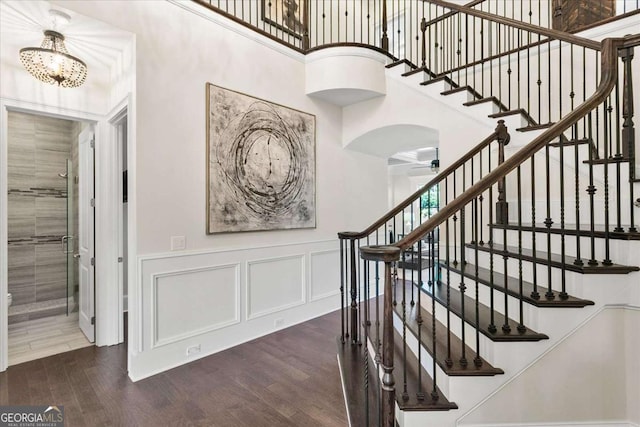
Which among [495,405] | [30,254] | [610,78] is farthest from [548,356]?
[30,254]

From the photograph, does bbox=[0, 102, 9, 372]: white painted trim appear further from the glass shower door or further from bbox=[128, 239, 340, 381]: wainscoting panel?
the glass shower door

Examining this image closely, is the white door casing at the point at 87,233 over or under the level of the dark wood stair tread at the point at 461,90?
under

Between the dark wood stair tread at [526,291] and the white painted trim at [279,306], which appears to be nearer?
the dark wood stair tread at [526,291]

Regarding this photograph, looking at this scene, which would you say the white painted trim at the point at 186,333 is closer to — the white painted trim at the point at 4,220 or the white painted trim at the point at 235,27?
the white painted trim at the point at 4,220

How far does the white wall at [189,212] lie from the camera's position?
2533mm

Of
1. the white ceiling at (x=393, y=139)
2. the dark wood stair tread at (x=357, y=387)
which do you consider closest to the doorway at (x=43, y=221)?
the dark wood stair tread at (x=357, y=387)

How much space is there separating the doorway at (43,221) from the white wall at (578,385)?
429 centimetres

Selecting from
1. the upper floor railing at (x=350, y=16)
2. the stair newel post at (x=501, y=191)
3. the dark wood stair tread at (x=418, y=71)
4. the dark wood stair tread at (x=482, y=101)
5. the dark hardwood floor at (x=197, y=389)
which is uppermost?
the upper floor railing at (x=350, y=16)

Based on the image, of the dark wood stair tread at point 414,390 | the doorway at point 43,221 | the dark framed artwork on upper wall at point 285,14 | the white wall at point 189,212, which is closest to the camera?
the dark wood stair tread at point 414,390

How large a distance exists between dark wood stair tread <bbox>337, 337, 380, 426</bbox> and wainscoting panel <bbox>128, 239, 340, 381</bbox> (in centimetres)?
105

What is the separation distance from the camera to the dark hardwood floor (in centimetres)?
201

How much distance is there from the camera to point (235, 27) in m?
3.14

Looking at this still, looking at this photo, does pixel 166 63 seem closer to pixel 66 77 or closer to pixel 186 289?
pixel 66 77

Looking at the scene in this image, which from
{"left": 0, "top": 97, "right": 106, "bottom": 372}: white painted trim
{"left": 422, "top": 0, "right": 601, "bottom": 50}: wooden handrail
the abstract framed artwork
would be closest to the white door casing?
{"left": 0, "top": 97, "right": 106, "bottom": 372}: white painted trim
